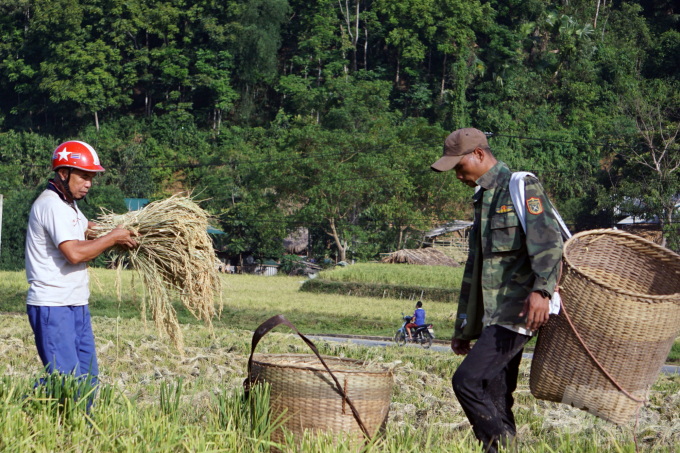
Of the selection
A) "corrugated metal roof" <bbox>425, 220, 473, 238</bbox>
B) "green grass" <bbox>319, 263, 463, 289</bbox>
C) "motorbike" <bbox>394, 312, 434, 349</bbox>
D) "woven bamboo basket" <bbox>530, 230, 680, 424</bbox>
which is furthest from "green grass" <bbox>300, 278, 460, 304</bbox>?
"woven bamboo basket" <bbox>530, 230, 680, 424</bbox>

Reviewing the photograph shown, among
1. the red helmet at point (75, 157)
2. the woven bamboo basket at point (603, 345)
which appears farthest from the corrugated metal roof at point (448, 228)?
the woven bamboo basket at point (603, 345)

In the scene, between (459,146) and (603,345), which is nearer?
(603,345)

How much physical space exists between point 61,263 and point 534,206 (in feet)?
9.31

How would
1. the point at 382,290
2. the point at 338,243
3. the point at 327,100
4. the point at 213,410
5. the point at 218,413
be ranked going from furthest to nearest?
1. the point at 327,100
2. the point at 338,243
3. the point at 382,290
4. the point at 213,410
5. the point at 218,413

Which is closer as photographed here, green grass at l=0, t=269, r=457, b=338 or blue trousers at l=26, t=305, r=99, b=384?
blue trousers at l=26, t=305, r=99, b=384

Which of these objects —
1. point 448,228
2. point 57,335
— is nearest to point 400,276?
point 448,228

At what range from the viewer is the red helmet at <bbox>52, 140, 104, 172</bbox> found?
14.7ft

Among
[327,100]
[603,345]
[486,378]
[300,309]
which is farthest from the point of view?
[327,100]

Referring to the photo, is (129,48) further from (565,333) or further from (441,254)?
(565,333)

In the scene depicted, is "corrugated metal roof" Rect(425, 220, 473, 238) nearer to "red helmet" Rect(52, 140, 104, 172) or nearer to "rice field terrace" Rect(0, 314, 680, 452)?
"rice field terrace" Rect(0, 314, 680, 452)

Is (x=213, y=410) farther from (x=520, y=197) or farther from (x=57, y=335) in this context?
(x=520, y=197)

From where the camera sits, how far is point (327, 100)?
57.2 metres

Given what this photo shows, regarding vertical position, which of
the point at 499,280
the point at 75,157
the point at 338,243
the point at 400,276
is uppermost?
the point at 75,157

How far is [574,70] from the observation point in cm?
5941
